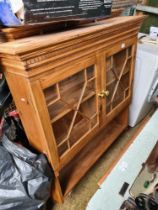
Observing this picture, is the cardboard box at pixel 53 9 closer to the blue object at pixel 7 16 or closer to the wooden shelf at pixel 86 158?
the blue object at pixel 7 16

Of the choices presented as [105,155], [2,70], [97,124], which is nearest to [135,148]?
[97,124]

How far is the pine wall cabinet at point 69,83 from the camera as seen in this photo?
77 centimetres

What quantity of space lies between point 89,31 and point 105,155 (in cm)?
121

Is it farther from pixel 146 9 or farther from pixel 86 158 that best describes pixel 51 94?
pixel 146 9

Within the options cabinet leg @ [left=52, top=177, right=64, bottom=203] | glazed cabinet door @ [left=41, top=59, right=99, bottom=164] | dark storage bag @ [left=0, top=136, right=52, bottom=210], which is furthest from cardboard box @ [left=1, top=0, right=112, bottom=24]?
cabinet leg @ [left=52, top=177, right=64, bottom=203]

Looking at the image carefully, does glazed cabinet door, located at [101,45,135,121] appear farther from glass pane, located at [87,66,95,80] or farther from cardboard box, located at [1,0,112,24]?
cardboard box, located at [1,0,112,24]

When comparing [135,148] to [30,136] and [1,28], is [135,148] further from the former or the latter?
[1,28]

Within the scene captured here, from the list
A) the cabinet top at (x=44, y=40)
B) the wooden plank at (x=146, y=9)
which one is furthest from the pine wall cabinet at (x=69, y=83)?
the wooden plank at (x=146, y=9)

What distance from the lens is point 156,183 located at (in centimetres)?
79

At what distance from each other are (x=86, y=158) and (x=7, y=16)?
47.3 inches

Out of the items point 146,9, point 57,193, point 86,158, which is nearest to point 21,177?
point 57,193

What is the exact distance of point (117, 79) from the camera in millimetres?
1388

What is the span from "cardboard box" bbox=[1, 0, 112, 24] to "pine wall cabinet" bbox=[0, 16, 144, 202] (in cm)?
8

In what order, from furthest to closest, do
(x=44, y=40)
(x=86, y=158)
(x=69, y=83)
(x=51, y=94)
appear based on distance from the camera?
(x=86, y=158)
(x=69, y=83)
(x=51, y=94)
(x=44, y=40)
